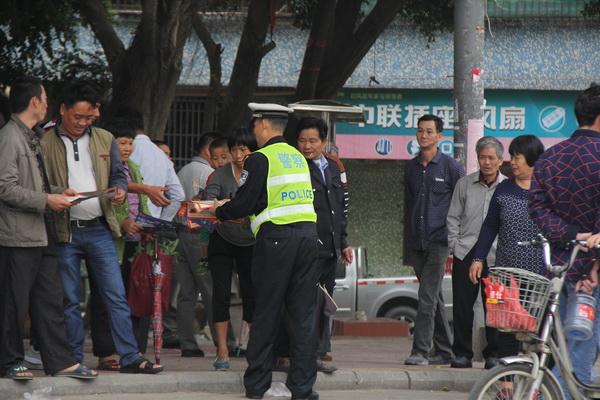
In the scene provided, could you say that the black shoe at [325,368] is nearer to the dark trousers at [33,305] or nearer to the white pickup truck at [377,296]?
the dark trousers at [33,305]

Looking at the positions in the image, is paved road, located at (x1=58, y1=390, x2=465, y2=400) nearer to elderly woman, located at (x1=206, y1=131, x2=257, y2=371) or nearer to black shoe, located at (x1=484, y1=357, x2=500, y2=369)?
black shoe, located at (x1=484, y1=357, x2=500, y2=369)

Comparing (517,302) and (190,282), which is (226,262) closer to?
(190,282)

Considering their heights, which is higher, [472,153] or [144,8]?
[144,8]

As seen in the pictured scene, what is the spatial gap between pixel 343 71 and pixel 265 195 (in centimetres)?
690

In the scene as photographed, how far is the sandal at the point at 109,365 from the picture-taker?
955cm

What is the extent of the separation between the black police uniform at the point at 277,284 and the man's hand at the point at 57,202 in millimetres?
1023

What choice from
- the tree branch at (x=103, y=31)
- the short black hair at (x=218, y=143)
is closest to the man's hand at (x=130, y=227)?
the short black hair at (x=218, y=143)

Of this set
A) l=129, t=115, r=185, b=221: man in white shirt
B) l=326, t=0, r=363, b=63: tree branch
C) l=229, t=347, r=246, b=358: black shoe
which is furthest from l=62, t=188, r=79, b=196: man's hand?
l=326, t=0, r=363, b=63: tree branch

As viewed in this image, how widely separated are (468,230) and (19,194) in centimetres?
393

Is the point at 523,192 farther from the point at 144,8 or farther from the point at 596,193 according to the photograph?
the point at 144,8

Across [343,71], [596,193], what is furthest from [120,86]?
[596,193]

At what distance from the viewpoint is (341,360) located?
1145 centimetres

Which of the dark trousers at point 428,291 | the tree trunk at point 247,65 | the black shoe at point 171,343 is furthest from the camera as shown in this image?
the tree trunk at point 247,65

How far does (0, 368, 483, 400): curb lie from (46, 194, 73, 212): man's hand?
46.5 inches
